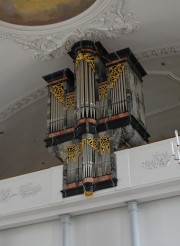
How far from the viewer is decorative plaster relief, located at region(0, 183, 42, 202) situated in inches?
391

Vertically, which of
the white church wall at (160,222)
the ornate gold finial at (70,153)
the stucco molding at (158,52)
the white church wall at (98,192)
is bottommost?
the white church wall at (160,222)

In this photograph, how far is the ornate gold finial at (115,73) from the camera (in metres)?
10.5

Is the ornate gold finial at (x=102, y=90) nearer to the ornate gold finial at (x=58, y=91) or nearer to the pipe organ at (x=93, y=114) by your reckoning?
the pipe organ at (x=93, y=114)

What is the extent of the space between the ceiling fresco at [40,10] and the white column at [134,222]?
4254 mm

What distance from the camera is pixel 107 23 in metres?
10.8

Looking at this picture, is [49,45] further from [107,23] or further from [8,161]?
[8,161]

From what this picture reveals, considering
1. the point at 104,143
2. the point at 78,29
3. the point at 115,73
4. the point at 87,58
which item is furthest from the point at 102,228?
the point at 78,29

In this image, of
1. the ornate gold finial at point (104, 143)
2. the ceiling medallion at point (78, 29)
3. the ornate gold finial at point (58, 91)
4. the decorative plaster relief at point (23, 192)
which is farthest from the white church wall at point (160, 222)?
the ceiling medallion at point (78, 29)

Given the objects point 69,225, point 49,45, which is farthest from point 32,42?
point 69,225

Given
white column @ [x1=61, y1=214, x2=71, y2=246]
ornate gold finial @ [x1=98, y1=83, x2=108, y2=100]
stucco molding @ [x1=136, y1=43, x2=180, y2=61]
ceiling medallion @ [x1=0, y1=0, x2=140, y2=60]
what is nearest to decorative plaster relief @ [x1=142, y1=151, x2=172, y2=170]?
white column @ [x1=61, y1=214, x2=71, y2=246]

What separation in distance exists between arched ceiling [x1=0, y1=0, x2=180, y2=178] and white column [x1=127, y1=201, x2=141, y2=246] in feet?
9.82

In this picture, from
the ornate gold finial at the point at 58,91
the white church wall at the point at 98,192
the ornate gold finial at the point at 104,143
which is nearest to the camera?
the white church wall at the point at 98,192

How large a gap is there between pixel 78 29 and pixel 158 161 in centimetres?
370

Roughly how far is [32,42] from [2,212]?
384 centimetres
